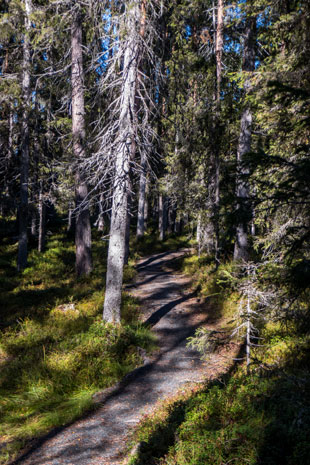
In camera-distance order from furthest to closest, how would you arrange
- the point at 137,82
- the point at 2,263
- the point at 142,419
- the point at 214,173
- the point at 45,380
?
the point at 2,263, the point at 214,173, the point at 137,82, the point at 45,380, the point at 142,419

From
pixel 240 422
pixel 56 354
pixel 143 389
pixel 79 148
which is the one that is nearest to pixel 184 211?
pixel 79 148

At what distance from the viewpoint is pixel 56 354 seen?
285 inches

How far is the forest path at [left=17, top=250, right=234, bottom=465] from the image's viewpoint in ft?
15.7

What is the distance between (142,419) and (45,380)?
7.71 feet

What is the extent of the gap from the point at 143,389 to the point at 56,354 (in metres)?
2.19

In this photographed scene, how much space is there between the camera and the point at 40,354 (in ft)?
24.6

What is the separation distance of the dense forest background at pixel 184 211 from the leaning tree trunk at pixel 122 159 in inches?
1.4

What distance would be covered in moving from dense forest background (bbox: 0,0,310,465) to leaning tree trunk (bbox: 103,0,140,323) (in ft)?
0.12

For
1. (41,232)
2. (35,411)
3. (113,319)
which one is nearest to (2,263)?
(41,232)

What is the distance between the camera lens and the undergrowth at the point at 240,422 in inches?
149

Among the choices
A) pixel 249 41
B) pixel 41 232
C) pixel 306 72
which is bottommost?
pixel 41 232

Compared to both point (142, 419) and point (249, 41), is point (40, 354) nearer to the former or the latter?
point (142, 419)

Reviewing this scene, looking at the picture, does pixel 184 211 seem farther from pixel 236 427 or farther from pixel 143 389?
pixel 236 427

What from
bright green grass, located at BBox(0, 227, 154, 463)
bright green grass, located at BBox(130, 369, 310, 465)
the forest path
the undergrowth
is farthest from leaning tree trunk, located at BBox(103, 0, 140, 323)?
bright green grass, located at BBox(130, 369, 310, 465)
